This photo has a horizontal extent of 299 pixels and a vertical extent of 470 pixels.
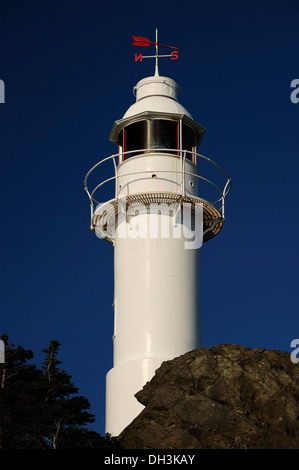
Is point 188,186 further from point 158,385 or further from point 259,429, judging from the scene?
point 259,429

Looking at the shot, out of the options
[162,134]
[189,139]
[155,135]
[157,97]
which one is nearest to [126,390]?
[155,135]

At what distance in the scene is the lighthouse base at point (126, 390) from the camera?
145 feet

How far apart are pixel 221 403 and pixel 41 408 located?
6.66 m

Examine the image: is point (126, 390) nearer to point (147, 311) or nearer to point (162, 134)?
point (147, 311)

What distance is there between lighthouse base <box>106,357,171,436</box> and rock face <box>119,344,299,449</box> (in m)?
2.52

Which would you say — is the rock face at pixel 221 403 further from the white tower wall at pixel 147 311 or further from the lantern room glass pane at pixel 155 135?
the lantern room glass pane at pixel 155 135

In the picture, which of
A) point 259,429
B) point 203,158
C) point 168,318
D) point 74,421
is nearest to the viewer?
point 259,429

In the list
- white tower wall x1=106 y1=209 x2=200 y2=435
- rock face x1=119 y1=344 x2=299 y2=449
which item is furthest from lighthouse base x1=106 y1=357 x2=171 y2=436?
rock face x1=119 y1=344 x2=299 y2=449

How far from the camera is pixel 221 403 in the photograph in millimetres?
39750

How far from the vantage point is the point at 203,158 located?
48.9 m

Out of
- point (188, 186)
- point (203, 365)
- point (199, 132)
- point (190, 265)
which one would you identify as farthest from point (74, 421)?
point (199, 132)

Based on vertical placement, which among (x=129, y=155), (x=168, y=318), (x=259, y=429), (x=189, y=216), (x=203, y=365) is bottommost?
(x=259, y=429)

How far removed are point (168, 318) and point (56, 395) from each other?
6440mm

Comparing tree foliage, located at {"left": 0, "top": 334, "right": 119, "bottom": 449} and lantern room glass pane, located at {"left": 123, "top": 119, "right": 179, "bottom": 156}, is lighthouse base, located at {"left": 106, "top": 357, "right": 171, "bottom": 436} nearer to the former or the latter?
tree foliage, located at {"left": 0, "top": 334, "right": 119, "bottom": 449}
